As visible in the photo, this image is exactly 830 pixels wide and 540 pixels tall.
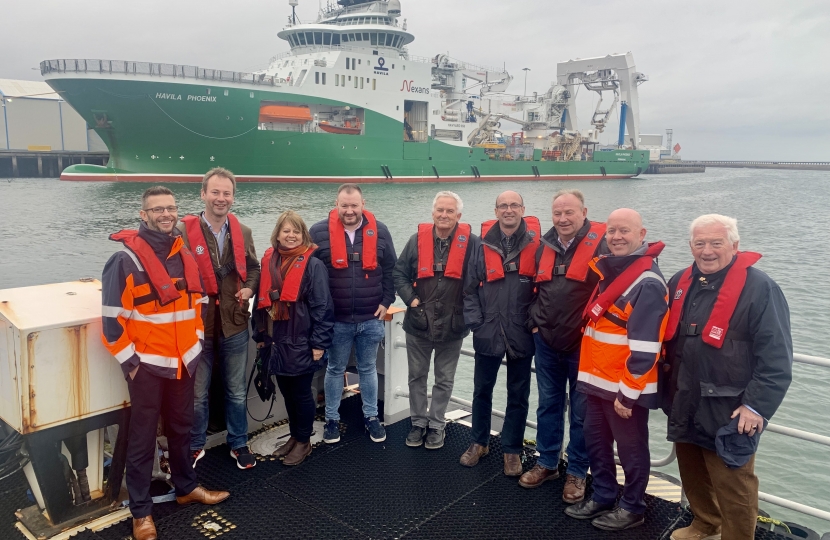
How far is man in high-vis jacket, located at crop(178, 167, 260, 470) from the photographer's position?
247 centimetres

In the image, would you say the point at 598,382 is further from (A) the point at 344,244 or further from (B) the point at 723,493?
(A) the point at 344,244

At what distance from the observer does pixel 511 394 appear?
2689mm

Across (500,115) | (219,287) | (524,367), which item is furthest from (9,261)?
(500,115)

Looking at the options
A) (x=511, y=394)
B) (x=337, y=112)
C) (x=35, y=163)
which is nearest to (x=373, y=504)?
(x=511, y=394)

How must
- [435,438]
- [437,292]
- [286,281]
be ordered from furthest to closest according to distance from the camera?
1. [435,438]
2. [437,292]
3. [286,281]

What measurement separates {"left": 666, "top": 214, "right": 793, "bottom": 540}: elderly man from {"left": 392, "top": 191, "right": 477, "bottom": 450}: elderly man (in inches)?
41.1

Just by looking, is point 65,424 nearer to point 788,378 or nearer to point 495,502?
point 495,502

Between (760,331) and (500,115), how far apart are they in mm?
38233

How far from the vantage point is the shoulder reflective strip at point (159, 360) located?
207 cm

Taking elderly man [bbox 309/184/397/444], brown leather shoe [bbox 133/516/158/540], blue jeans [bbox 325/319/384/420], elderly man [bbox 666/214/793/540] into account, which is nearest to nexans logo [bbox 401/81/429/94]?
elderly man [bbox 309/184/397/444]

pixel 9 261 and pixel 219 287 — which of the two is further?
pixel 9 261

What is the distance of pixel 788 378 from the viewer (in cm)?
178

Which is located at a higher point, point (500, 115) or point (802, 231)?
point (500, 115)

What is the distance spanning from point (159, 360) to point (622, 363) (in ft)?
5.88
